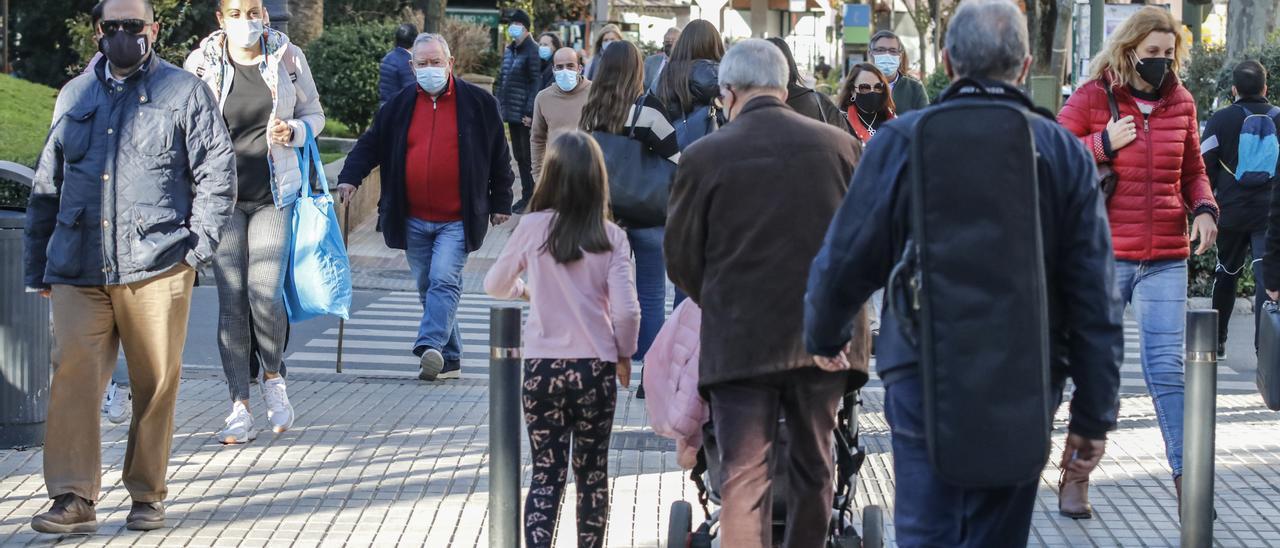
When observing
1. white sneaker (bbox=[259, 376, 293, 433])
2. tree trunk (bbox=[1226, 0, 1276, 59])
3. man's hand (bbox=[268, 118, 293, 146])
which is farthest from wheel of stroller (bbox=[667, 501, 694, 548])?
tree trunk (bbox=[1226, 0, 1276, 59])

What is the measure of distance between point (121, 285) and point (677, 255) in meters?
2.19

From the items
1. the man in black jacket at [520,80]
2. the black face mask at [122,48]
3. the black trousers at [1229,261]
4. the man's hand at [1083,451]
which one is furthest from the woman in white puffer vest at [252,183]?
the man in black jacket at [520,80]

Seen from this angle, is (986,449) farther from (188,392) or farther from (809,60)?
(809,60)

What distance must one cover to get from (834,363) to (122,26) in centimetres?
289

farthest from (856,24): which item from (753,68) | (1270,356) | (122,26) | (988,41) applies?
(988,41)

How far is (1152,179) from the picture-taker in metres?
6.57

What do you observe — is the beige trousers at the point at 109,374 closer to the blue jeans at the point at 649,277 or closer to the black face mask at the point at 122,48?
the black face mask at the point at 122,48

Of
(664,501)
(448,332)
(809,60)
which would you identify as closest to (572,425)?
(664,501)

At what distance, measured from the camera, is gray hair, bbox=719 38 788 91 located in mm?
Result: 5195

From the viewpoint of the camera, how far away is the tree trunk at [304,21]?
2320 centimetres

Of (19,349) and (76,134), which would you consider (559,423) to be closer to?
(76,134)

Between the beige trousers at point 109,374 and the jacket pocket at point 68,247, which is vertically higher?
the jacket pocket at point 68,247

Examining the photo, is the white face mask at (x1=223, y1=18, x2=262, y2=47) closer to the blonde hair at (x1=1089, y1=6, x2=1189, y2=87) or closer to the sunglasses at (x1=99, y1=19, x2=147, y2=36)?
the sunglasses at (x1=99, y1=19, x2=147, y2=36)

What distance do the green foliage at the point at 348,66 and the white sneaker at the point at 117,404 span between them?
13307 millimetres
